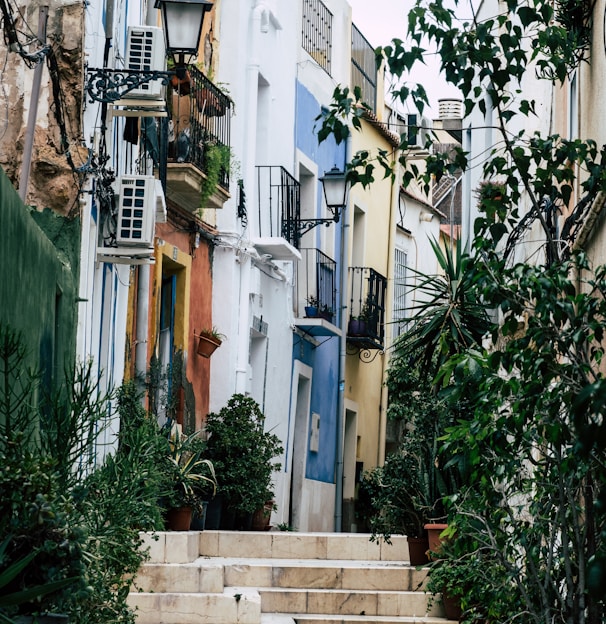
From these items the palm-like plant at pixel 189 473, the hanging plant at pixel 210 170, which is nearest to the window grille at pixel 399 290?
the hanging plant at pixel 210 170

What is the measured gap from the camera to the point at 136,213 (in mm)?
11953

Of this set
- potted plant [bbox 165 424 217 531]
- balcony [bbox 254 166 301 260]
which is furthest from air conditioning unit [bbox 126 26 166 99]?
balcony [bbox 254 166 301 260]

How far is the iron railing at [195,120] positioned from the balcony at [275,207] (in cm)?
225

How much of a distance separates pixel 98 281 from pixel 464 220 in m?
8.02

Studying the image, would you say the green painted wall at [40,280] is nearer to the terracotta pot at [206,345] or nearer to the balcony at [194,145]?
the balcony at [194,145]

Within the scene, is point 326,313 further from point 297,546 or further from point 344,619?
point 344,619

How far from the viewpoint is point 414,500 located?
14.0 metres

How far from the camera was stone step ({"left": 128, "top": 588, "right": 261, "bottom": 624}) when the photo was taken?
12211mm

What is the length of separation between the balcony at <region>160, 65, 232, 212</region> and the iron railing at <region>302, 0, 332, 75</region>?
221 inches

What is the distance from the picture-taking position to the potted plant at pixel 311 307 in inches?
827

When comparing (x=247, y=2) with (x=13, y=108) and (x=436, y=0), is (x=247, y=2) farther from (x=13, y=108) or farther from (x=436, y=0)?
(x=436, y=0)

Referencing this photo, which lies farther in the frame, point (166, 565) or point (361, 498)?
point (361, 498)

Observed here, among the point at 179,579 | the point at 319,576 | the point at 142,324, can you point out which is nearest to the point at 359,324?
the point at 142,324

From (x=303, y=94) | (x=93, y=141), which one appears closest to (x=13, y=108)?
(x=93, y=141)
